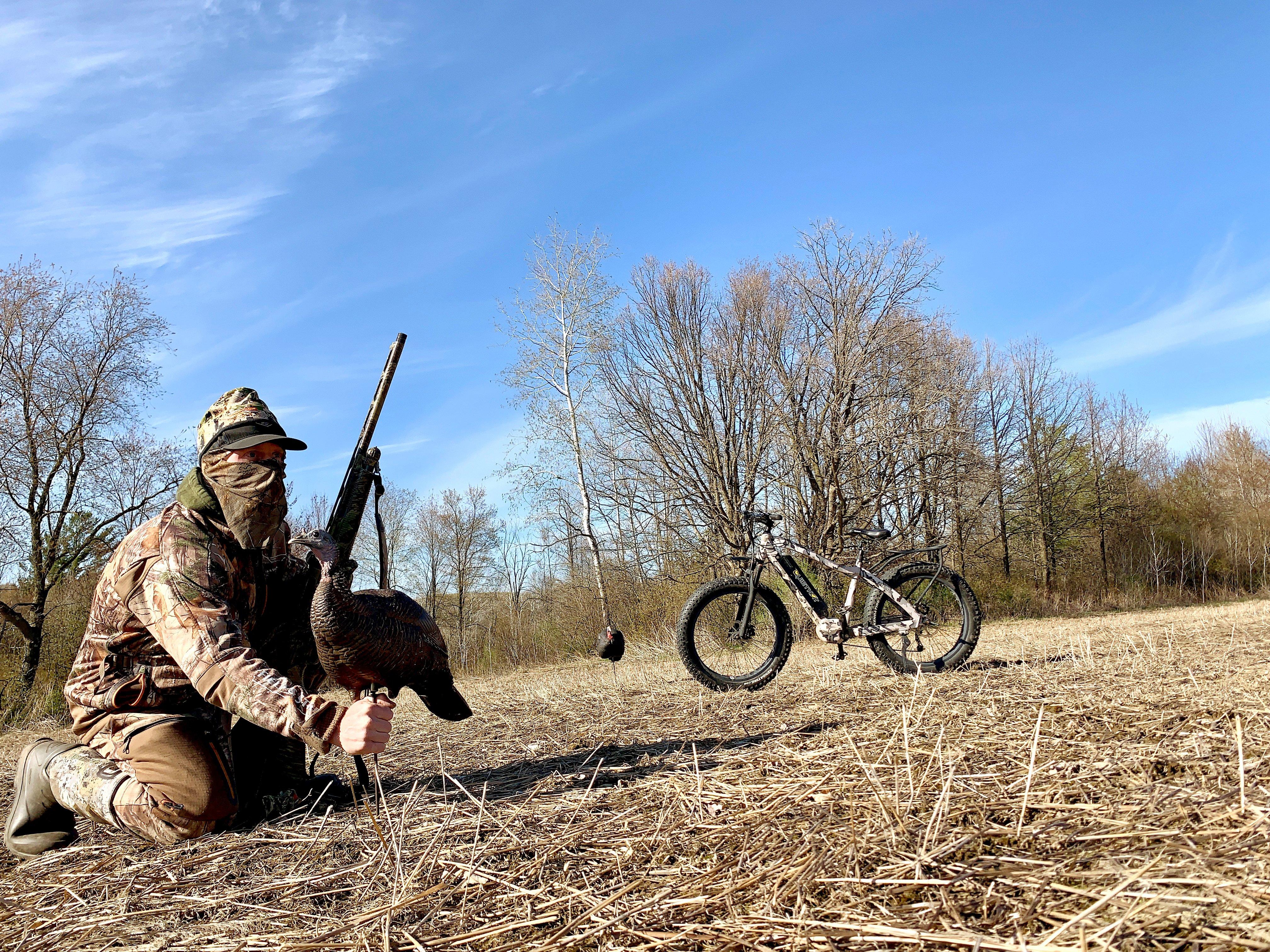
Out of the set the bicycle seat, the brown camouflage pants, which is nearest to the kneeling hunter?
the brown camouflage pants

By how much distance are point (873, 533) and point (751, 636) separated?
1.40 meters

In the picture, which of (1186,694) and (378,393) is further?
(378,393)

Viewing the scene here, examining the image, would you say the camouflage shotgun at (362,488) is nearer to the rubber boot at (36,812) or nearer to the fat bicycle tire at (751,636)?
the rubber boot at (36,812)

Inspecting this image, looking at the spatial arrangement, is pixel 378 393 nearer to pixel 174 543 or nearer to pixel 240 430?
pixel 240 430

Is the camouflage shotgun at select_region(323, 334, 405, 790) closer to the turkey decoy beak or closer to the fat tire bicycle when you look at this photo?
the turkey decoy beak

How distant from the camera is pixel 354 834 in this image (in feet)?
8.39

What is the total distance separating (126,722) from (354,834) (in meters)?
1.05

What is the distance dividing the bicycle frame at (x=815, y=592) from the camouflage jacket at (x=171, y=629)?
13.6 ft

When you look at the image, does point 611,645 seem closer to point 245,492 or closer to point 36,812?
point 245,492

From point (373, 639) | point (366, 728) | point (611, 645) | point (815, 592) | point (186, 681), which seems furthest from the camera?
point (815, 592)

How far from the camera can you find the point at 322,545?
297cm

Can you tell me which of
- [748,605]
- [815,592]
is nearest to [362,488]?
[748,605]

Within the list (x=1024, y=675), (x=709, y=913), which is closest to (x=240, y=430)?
(x=709, y=913)

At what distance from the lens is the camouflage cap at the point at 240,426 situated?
9.83 ft
